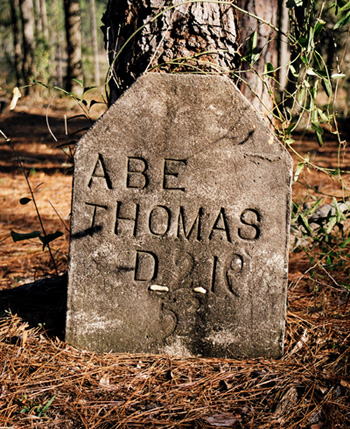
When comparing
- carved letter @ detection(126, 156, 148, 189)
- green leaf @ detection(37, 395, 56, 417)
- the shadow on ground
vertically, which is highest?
carved letter @ detection(126, 156, 148, 189)

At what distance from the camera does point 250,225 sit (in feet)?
6.53

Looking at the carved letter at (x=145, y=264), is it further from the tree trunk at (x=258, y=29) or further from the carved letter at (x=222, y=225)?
the tree trunk at (x=258, y=29)

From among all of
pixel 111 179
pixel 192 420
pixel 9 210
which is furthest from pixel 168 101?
pixel 9 210

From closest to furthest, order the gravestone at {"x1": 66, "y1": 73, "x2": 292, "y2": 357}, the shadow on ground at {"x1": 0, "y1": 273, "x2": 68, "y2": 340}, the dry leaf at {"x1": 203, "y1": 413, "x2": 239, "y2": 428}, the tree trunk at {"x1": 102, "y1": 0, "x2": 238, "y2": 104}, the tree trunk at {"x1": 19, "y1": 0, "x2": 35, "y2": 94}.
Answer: the dry leaf at {"x1": 203, "y1": 413, "x2": 239, "y2": 428} → the gravestone at {"x1": 66, "y1": 73, "x2": 292, "y2": 357} → the tree trunk at {"x1": 102, "y1": 0, "x2": 238, "y2": 104} → the shadow on ground at {"x1": 0, "y1": 273, "x2": 68, "y2": 340} → the tree trunk at {"x1": 19, "y1": 0, "x2": 35, "y2": 94}

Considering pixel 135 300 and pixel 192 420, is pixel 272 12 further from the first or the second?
pixel 192 420

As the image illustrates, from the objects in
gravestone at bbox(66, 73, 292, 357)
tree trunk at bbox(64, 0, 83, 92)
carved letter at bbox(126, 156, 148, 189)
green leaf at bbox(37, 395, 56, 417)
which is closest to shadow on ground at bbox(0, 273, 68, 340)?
gravestone at bbox(66, 73, 292, 357)

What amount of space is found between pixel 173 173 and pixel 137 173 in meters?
0.16

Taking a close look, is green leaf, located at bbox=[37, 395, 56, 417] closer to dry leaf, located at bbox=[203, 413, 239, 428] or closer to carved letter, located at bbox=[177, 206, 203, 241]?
dry leaf, located at bbox=[203, 413, 239, 428]

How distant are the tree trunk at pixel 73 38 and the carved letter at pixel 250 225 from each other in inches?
425

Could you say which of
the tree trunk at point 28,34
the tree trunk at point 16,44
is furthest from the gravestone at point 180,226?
the tree trunk at point 16,44

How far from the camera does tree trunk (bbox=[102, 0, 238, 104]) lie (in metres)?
2.12

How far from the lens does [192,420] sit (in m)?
1.63

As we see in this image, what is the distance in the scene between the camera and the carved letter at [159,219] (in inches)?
79.5

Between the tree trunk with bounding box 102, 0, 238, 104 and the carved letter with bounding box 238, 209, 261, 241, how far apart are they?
2.29 ft
